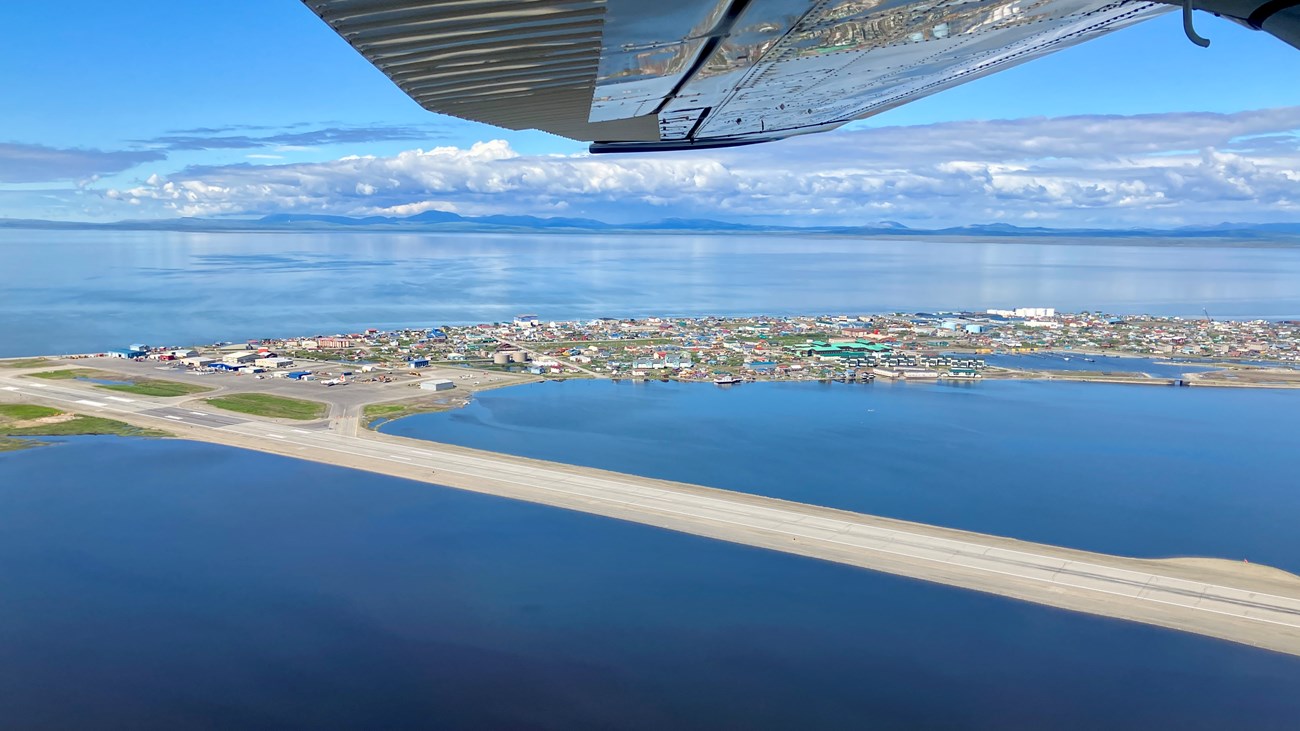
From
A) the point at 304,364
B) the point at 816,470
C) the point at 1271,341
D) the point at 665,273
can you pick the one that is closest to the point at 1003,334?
the point at 1271,341

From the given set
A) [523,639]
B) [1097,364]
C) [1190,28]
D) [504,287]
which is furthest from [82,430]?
[504,287]

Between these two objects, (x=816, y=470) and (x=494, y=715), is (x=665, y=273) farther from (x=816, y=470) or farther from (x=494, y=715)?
(x=494, y=715)

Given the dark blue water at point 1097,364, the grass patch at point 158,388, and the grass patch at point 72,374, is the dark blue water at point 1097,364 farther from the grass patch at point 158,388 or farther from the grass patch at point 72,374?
the grass patch at point 72,374

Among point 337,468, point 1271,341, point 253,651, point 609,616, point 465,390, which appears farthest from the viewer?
point 1271,341

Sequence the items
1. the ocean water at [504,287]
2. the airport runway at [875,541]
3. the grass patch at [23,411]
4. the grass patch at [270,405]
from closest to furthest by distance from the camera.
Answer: the airport runway at [875,541]
the grass patch at [23,411]
the grass patch at [270,405]
the ocean water at [504,287]

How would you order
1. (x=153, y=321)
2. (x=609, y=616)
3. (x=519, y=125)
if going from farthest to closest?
(x=153, y=321) → (x=609, y=616) → (x=519, y=125)

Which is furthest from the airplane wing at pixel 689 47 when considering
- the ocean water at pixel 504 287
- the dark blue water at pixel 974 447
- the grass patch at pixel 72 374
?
the ocean water at pixel 504 287
